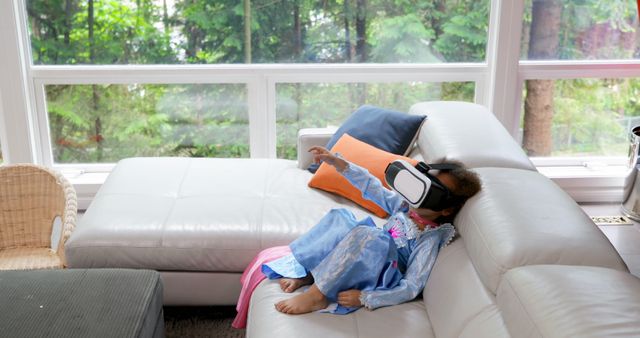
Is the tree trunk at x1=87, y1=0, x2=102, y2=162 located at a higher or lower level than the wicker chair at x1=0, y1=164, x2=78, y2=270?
higher

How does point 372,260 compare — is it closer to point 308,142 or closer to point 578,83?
point 308,142

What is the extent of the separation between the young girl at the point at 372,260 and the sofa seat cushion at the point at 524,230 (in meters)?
0.07

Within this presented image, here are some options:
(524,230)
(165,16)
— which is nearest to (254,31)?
(165,16)

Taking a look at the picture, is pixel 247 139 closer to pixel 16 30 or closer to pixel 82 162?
pixel 82 162

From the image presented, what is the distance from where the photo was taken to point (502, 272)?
1.69m

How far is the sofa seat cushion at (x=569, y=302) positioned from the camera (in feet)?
4.39

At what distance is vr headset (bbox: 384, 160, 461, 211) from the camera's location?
2018 mm

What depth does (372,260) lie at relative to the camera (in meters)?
2.10

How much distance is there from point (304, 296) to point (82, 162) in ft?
7.91

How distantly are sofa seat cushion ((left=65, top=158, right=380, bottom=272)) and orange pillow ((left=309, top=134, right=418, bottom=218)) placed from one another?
0.13 ft

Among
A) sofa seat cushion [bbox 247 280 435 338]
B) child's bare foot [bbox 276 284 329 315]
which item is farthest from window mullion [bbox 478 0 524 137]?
child's bare foot [bbox 276 284 329 315]

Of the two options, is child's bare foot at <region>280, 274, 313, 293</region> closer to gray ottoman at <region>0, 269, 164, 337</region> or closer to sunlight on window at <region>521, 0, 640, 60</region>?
gray ottoman at <region>0, 269, 164, 337</region>

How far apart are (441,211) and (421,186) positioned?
0.14 metres

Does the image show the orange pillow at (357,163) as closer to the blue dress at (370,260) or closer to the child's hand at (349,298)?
the blue dress at (370,260)
